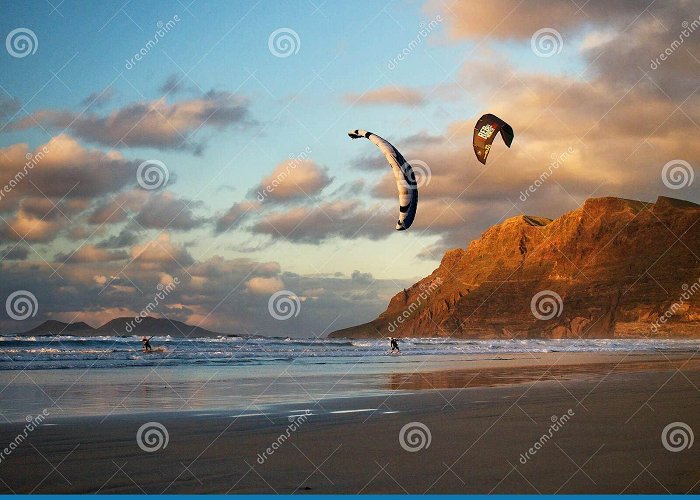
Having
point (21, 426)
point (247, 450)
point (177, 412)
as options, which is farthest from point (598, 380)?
point (21, 426)

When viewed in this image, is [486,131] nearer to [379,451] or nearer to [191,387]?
[191,387]

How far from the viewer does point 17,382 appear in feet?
64.7

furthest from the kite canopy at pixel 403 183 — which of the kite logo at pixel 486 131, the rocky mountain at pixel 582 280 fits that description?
the rocky mountain at pixel 582 280

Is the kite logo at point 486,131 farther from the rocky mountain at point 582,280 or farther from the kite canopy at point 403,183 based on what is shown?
the rocky mountain at point 582,280

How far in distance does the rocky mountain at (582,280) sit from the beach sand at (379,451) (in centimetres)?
10973

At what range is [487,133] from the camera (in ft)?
87.6

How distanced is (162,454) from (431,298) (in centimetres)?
18334

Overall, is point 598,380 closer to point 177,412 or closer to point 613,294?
point 177,412

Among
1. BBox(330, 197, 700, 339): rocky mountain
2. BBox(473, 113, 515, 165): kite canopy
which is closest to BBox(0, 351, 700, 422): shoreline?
BBox(473, 113, 515, 165): kite canopy

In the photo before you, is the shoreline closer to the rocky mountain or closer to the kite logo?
the kite logo

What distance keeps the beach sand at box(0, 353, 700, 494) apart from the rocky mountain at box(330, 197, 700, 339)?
4320 inches

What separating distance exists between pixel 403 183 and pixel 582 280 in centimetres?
14282

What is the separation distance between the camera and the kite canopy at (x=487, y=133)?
26.1 metres

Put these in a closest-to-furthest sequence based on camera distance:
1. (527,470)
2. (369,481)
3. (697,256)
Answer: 1. (369,481)
2. (527,470)
3. (697,256)
